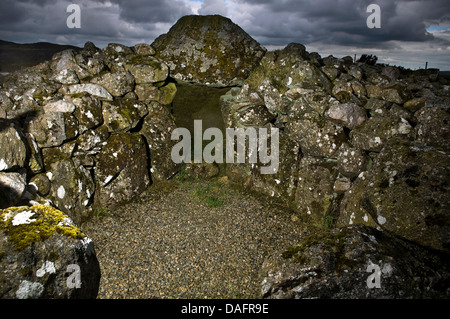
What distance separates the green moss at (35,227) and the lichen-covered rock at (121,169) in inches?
162

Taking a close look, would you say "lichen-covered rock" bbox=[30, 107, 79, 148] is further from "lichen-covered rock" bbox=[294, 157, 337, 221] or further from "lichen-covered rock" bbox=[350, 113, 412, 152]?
"lichen-covered rock" bbox=[350, 113, 412, 152]

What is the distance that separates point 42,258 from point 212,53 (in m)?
7.34

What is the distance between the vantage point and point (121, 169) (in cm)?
764

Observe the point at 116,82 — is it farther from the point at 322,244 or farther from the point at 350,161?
the point at 322,244

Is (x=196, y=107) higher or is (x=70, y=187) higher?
(x=196, y=107)

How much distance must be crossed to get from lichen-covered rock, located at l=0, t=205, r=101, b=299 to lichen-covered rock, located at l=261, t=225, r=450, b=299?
2215 millimetres

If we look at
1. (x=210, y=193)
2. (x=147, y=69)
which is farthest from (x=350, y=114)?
(x=147, y=69)

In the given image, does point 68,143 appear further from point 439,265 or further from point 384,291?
point 439,265

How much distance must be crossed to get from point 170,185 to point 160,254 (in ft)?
9.79

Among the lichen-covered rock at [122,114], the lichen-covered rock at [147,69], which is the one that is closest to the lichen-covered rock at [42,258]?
the lichen-covered rock at [122,114]

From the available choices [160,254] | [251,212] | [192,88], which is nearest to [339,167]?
[251,212]

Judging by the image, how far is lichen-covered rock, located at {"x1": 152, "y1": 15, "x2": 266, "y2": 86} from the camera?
8703 mm

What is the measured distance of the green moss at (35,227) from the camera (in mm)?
2887

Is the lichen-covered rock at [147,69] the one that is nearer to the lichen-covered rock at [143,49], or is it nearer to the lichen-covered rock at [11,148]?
the lichen-covered rock at [143,49]
